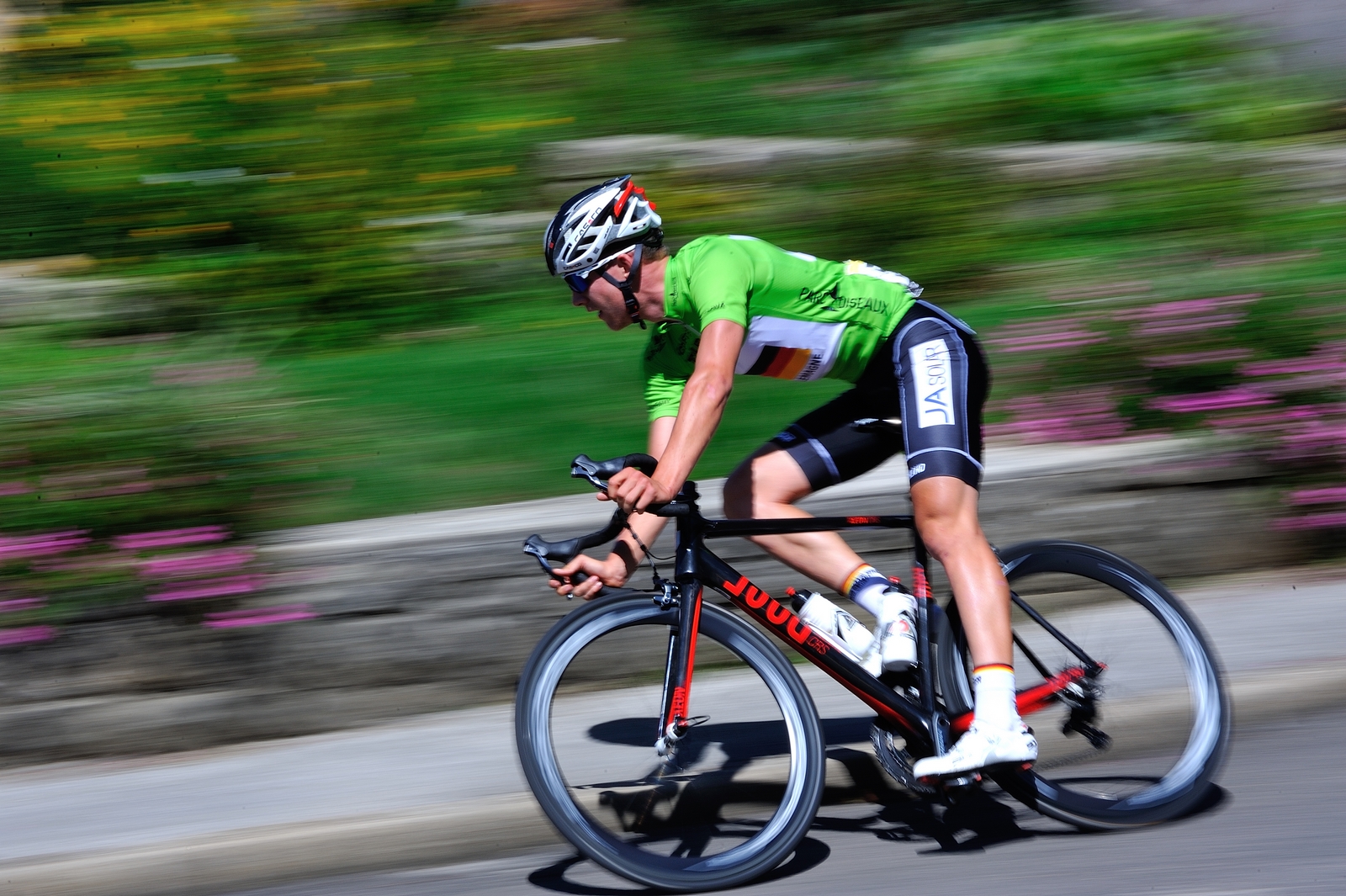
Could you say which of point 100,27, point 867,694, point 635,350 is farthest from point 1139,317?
point 100,27

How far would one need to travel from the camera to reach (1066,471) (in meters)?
5.62

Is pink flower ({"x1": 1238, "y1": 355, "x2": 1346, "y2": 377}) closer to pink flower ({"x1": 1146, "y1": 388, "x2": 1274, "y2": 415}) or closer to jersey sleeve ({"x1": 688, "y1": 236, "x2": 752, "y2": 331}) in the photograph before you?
pink flower ({"x1": 1146, "y1": 388, "x2": 1274, "y2": 415})

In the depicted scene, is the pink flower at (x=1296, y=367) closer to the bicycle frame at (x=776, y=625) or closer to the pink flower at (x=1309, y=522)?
the pink flower at (x=1309, y=522)

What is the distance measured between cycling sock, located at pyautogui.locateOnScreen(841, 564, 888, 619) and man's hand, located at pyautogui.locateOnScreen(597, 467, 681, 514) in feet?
2.89

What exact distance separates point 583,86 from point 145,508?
562 cm

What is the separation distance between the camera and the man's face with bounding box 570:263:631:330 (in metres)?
3.67

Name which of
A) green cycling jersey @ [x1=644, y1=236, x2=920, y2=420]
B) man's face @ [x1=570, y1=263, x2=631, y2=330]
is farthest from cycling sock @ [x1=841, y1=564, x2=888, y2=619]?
man's face @ [x1=570, y1=263, x2=631, y2=330]

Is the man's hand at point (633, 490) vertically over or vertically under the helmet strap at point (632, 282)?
under

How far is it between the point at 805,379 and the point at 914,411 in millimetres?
412

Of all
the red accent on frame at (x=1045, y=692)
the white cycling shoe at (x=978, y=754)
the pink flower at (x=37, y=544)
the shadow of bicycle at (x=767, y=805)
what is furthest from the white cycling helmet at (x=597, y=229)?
the pink flower at (x=37, y=544)

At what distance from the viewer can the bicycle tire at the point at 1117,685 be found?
3896mm

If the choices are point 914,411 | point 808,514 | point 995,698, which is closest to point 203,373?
point 808,514

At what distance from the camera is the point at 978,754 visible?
3.58 meters

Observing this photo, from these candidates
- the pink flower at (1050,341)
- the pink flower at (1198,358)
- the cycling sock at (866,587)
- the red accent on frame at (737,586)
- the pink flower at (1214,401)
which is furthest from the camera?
the pink flower at (1050,341)
